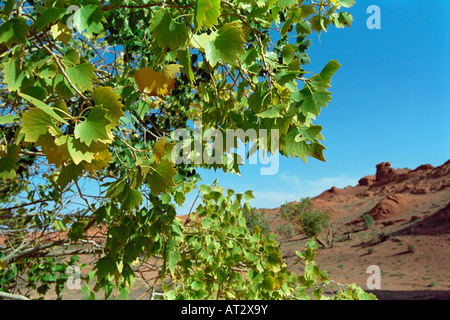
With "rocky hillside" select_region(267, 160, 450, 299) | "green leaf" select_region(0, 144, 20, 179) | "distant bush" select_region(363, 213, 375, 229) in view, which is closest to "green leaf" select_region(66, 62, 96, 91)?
"green leaf" select_region(0, 144, 20, 179)

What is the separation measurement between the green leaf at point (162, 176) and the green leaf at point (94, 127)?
0.25 metres

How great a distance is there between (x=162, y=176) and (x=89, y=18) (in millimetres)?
605

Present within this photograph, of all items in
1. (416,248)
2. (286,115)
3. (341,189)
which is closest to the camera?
(286,115)

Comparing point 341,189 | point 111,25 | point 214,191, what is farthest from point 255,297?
point 341,189

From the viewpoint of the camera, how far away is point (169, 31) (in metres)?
1.03

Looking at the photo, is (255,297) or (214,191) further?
(214,191)

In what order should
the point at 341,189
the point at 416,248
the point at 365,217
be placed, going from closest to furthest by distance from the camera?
the point at 416,248 → the point at 365,217 → the point at 341,189

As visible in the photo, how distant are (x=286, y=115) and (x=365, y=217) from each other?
30.8 m

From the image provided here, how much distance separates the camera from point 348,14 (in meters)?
2.06

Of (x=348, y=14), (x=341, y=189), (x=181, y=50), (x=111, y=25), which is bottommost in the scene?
(x=181, y=50)

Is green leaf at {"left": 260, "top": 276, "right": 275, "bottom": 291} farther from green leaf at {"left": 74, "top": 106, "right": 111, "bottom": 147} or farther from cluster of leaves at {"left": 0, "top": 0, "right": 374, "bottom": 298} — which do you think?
green leaf at {"left": 74, "top": 106, "right": 111, "bottom": 147}

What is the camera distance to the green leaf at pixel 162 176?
1074mm

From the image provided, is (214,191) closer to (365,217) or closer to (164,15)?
(164,15)

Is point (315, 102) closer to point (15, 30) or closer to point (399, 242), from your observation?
point (15, 30)
